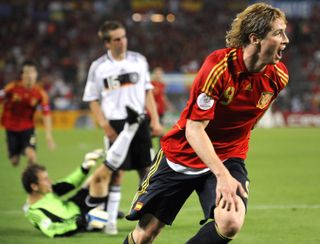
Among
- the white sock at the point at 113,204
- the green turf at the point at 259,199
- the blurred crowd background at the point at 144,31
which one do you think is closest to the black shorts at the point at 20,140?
the green turf at the point at 259,199

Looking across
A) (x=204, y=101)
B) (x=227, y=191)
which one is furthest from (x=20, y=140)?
(x=227, y=191)

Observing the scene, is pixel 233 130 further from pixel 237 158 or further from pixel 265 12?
pixel 265 12

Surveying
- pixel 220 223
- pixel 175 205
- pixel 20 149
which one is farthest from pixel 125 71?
pixel 20 149

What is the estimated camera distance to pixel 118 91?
8.79 metres

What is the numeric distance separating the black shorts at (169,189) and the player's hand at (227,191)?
1.57 feet

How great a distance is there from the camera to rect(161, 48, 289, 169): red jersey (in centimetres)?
479

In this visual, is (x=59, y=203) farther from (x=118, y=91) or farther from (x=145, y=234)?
(x=145, y=234)

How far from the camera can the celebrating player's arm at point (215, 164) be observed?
4.64 metres

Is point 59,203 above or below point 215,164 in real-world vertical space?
below

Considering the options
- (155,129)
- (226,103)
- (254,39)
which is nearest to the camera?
(254,39)

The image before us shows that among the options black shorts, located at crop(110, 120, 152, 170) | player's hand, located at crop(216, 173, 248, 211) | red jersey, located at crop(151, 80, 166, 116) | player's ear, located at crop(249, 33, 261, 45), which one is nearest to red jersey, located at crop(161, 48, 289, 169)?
player's ear, located at crop(249, 33, 261, 45)

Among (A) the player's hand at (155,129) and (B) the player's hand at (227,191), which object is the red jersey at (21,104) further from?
(B) the player's hand at (227,191)

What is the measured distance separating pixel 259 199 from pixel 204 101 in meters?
6.09

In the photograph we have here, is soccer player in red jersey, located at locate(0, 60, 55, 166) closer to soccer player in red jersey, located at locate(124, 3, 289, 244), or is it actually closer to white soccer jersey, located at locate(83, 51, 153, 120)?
white soccer jersey, located at locate(83, 51, 153, 120)
